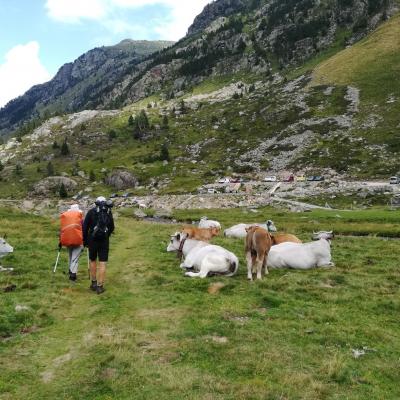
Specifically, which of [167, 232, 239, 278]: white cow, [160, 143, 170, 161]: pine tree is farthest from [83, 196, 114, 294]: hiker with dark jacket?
[160, 143, 170, 161]: pine tree

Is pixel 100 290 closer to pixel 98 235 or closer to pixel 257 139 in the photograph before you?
pixel 98 235

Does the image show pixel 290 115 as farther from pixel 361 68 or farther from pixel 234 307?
pixel 234 307

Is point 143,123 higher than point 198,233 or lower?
higher

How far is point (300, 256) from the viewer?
2244 centimetres

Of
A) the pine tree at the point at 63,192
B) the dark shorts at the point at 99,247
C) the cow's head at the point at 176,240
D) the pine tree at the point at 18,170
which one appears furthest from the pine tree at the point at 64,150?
the dark shorts at the point at 99,247

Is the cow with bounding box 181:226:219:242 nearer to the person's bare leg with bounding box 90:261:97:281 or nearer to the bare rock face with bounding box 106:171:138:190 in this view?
the person's bare leg with bounding box 90:261:97:281

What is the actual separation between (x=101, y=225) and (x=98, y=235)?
1.36ft

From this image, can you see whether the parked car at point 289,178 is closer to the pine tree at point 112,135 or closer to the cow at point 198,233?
the cow at point 198,233

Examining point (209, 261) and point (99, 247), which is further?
point (209, 261)

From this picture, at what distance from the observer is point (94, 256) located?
18656 millimetres

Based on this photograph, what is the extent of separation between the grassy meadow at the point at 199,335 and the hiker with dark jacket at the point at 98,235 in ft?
2.74

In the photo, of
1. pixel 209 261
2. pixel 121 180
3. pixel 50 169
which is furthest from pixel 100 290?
pixel 50 169

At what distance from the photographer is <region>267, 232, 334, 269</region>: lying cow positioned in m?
22.3

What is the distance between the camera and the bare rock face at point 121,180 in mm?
126812
